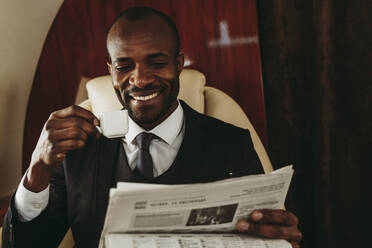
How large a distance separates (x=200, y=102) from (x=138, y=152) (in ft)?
0.94

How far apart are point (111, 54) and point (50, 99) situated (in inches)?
21.2

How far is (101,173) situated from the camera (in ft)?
3.55

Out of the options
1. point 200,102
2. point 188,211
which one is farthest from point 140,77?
point 188,211

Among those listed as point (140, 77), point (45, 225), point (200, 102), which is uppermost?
point (140, 77)

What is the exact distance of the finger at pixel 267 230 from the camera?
83cm

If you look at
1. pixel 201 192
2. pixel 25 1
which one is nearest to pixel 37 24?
pixel 25 1

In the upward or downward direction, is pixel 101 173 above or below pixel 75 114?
below

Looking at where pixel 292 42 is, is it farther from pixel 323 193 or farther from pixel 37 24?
pixel 37 24

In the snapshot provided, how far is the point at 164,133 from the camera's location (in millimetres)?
1128

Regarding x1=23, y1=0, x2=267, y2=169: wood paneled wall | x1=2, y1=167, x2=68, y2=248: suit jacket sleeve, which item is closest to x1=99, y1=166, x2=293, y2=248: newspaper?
x1=2, y1=167, x2=68, y2=248: suit jacket sleeve

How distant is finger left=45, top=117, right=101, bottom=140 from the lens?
2.94 feet

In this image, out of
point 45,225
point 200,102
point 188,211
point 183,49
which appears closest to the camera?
point 188,211

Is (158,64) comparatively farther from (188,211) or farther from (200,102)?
(188,211)

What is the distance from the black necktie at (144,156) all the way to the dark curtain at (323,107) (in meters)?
0.68
